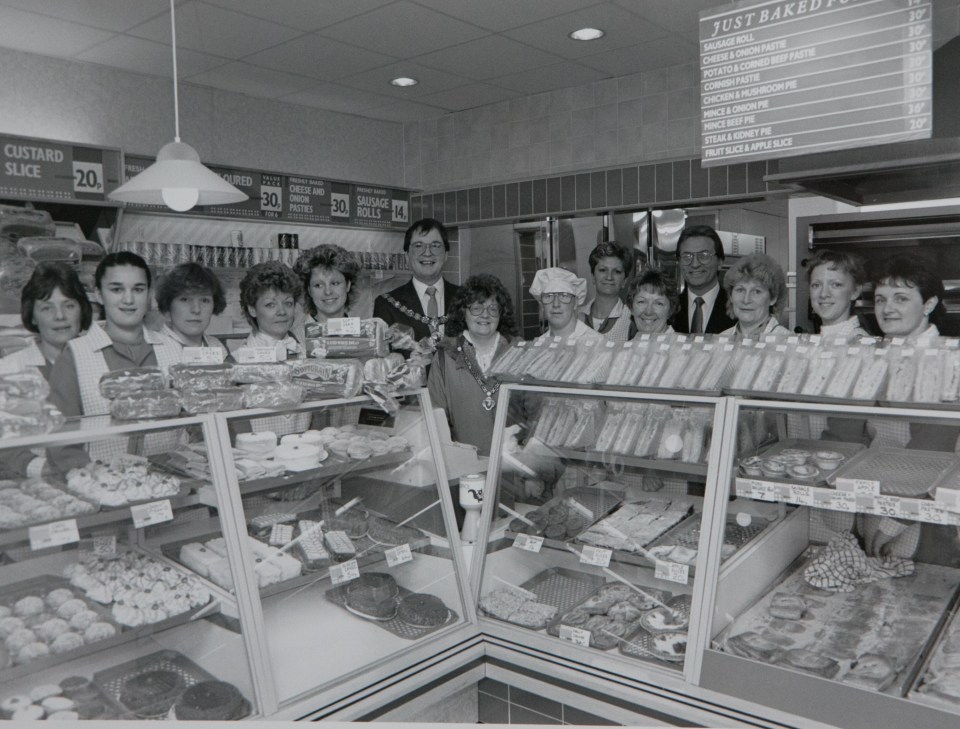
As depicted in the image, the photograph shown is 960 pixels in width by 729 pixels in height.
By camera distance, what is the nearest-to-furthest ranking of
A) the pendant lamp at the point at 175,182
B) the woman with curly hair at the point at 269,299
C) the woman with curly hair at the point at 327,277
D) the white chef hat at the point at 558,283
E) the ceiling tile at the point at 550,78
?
the pendant lamp at the point at 175,182 < the woman with curly hair at the point at 269,299 < the white chef hat at the point at 558,283 < the woman with curly hair at the point at 327,277 < the ceiling tile at the point at 550,78

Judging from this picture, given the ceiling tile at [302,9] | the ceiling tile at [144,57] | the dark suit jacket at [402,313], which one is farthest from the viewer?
the dark suit jacket at [402,313]

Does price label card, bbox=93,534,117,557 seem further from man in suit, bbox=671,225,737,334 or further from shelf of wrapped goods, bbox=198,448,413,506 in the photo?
man in suit, bbox=671,225,737,334

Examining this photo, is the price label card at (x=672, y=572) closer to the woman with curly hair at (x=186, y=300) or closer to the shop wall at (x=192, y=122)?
the woman with curly hair at (x=186, y=300)

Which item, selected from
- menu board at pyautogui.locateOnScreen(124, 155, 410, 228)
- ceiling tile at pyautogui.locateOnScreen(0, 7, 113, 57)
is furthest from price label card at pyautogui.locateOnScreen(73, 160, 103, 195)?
ceiling tile at pyautogui.locateOnScreen(0, 7, 113, 57)

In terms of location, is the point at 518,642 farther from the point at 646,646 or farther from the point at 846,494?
the point at 846,494

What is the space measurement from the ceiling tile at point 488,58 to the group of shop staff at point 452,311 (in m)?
1.55

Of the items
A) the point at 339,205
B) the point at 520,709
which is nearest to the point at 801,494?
the point at 520,709

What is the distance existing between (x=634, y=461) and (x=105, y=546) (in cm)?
155

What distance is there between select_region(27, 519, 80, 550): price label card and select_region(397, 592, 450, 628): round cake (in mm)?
1006

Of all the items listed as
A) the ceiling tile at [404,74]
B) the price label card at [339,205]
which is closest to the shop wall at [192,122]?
the price label card at [339,205]

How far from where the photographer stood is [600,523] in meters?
2.56

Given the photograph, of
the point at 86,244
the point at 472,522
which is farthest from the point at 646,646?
the point at 86,244

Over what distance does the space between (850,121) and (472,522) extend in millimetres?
2161

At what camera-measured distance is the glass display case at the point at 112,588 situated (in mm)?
1784
